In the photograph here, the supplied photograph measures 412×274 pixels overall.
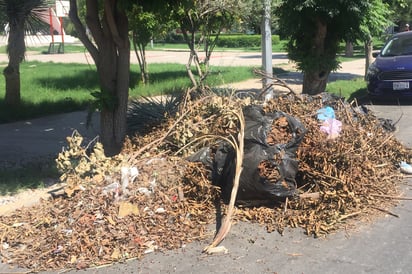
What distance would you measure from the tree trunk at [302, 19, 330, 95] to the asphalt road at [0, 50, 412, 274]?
689cm

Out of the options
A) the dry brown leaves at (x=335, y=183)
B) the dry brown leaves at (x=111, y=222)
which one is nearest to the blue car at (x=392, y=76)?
the dry brown leaves at (x=335, y=183)

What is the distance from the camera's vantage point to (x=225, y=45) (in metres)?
46.4

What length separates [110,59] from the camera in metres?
6.88

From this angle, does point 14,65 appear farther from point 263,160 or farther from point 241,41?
point 241,41

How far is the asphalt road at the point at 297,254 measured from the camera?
405 cm

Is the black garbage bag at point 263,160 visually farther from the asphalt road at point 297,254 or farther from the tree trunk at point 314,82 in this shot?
the tree trunk at point 314,82

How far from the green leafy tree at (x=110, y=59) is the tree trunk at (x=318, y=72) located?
5.78 meters

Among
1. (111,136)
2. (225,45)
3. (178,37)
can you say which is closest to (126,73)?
(111,136)

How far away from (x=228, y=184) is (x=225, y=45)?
42.1 meters

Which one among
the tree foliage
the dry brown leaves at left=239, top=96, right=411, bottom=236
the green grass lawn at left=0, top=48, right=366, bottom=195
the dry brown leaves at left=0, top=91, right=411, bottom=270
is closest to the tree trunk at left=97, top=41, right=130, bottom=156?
the green grass lawn at left=0, top=48, right=366, bottom=195

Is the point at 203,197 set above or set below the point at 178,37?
below

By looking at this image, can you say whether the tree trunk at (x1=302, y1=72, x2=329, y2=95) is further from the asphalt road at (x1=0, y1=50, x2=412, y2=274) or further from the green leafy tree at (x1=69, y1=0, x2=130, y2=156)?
the asphalt road at (x1=0, y1=50, x2=412, y2=274)

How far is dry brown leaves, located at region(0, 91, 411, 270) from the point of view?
4453mm

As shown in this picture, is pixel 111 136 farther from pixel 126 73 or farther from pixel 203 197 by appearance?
pixel 203 197
